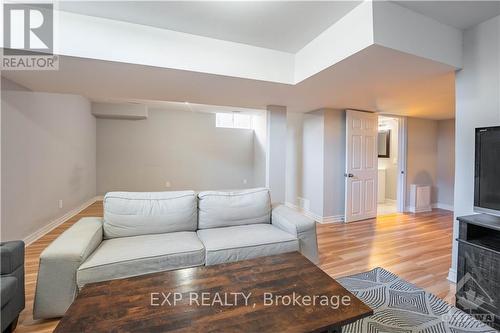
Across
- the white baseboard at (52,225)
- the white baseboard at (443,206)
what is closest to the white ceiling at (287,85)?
the white baseboard at (52,225)

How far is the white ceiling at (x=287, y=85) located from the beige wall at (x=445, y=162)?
166cm

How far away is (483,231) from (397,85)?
1705 mm

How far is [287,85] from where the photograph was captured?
2.71 metres

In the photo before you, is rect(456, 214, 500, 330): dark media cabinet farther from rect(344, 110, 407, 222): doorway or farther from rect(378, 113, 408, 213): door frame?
rect(378, 113, 408, 213): door frame

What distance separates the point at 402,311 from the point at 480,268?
25.8 inches

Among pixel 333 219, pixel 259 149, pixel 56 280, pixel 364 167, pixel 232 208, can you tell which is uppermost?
pixel 259 149

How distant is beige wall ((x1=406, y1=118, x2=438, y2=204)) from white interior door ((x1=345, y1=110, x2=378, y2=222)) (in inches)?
46.1

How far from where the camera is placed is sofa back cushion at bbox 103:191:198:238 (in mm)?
2111

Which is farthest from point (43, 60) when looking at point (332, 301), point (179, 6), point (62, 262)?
point (332, 301)

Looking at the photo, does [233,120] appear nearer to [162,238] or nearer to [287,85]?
[287,85]

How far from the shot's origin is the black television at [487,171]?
1.70 m

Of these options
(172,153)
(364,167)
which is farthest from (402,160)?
(172,153)

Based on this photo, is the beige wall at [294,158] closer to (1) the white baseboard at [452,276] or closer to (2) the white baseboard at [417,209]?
(2) the white baseboard at [417,209]

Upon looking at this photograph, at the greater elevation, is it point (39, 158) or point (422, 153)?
point (422, 153)
